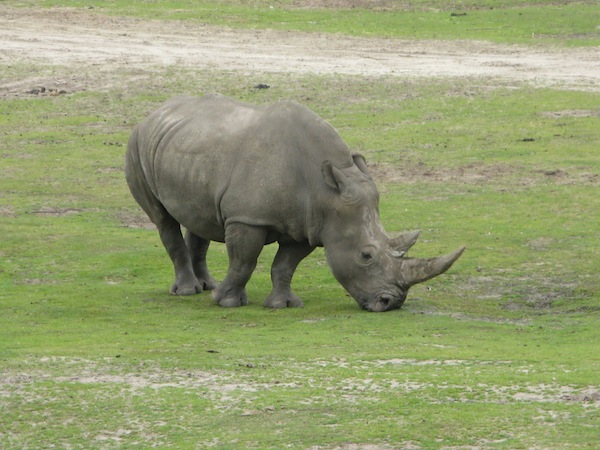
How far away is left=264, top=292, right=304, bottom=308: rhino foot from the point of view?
59.2 feet

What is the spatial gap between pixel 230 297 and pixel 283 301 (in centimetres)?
66

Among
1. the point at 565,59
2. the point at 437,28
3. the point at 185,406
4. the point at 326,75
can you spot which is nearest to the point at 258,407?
the point at 185,406

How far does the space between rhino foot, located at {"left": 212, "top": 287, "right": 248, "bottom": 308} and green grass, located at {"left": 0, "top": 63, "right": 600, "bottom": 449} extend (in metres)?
Result: 0.18

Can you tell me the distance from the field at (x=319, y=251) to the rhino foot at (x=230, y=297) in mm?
148

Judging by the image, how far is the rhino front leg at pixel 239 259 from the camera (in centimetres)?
1769

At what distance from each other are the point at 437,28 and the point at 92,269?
22553 mm

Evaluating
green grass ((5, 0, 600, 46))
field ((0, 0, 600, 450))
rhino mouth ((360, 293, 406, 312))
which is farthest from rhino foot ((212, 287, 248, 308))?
green grass ((5, 0, 600, 46))

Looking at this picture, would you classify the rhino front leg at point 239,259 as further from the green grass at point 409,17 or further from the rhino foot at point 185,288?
the green grass at point 409,17

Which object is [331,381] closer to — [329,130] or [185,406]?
[185,406]

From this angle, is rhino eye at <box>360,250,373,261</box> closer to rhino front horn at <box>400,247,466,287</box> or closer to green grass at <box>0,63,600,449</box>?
rhino front horn at <box>400,247,466,287</box>

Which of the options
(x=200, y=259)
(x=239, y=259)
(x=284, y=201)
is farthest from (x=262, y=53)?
(x=284, y=201)

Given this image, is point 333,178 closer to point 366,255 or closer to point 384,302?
point 366,255

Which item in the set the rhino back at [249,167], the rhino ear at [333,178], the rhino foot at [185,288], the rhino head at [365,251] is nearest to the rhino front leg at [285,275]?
the rhino back at [249,167]

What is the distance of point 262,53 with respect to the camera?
37.7 metres
